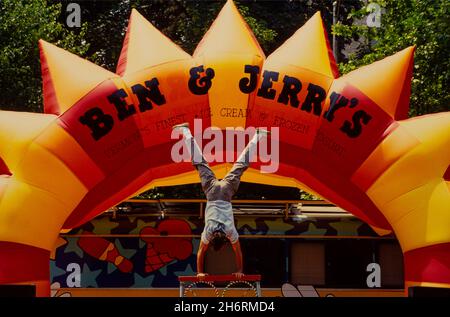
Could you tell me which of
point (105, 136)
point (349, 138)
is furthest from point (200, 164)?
point (349, 138)

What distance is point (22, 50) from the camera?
736 inches

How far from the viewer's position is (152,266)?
13.4 metres

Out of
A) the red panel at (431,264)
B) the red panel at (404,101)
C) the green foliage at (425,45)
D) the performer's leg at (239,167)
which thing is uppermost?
the green foliage at (425,45)

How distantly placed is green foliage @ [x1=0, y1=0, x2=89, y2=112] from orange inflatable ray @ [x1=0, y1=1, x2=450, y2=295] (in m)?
6.56

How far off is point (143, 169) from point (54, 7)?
10268 mm

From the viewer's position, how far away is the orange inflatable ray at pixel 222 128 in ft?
36.4

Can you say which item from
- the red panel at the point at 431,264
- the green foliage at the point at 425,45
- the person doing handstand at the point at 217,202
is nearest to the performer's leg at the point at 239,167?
the person doing handstand at the point at 217,202

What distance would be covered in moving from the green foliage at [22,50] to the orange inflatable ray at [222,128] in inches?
258

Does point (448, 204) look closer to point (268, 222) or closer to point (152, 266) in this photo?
point (268, 222)

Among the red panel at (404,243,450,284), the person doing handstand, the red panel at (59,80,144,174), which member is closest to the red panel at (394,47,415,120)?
the red panel at (404,243,450,284)

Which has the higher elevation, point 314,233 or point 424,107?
point 424,107

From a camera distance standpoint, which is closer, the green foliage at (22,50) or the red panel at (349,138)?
the red panel at (349,138)

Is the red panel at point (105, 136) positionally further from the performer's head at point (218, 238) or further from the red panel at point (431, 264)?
the red panel at point (431, 264)
